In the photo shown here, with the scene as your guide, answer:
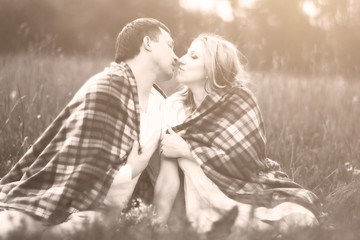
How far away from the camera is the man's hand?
3.49m

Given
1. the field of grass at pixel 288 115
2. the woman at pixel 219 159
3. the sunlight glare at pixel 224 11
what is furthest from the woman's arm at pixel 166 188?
the sunlight glare at pixel 224 11

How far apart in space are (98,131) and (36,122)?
6.49 feet

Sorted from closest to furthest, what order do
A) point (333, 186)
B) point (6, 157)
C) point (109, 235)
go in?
point (109, 235)
point (333, 186)
point (6, 157)

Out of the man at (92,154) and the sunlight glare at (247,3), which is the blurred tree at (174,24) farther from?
the man at (92,154)

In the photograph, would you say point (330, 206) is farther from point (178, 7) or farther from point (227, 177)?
point (178, 7)

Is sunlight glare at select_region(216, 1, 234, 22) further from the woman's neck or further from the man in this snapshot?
the man

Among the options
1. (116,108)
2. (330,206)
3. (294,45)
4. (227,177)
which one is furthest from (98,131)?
(294,45)

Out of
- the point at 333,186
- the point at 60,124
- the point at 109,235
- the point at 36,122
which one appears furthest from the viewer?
the point at 36,122

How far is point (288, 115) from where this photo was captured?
→ 5910mm

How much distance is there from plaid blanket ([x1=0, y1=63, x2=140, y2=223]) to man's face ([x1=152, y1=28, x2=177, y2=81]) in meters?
0.29

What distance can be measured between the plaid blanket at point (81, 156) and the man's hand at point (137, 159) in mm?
36

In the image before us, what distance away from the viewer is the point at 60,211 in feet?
10.9

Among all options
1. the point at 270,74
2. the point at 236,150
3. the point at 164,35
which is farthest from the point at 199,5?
the point at 236,150

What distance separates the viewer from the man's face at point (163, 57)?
12.2 feet
